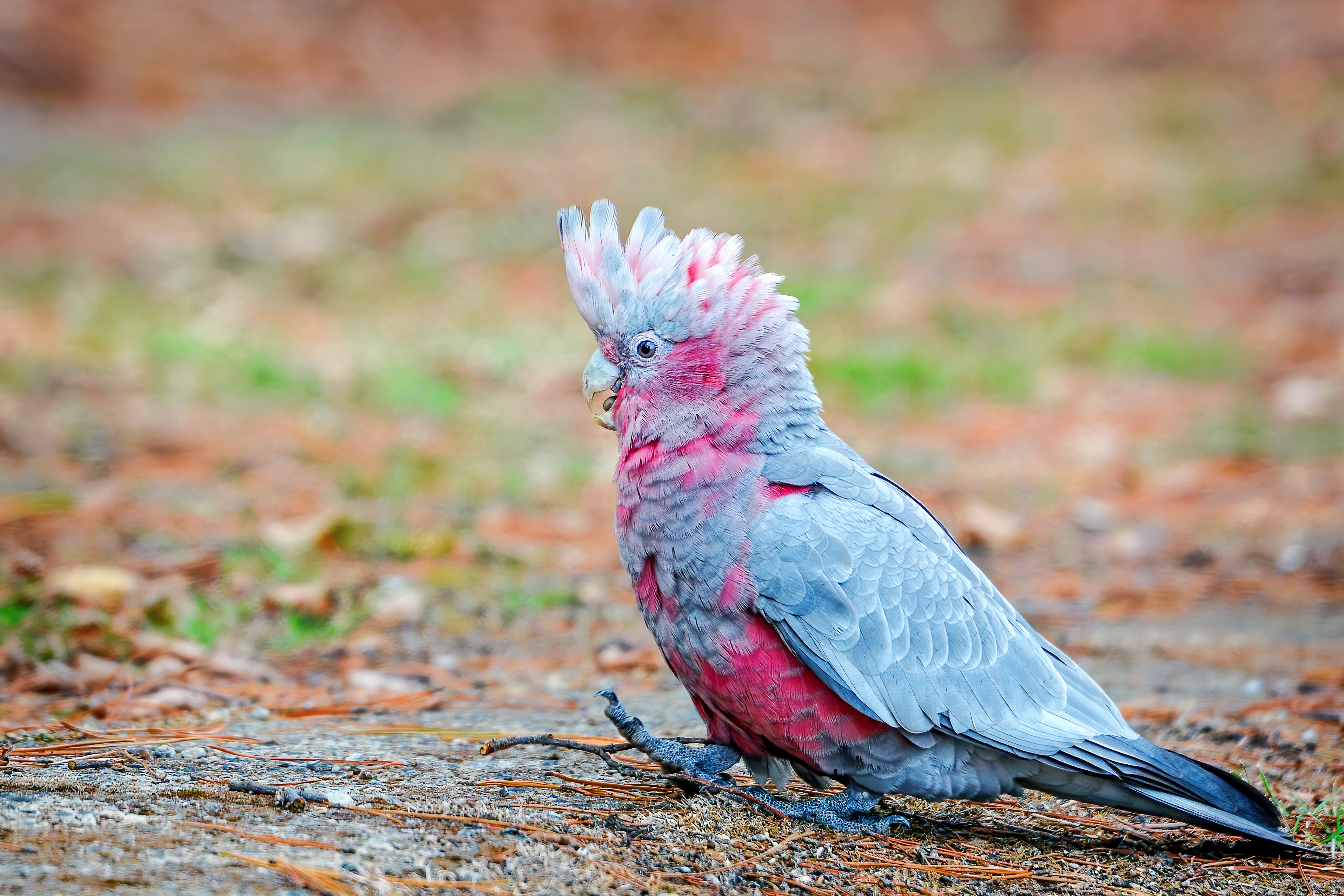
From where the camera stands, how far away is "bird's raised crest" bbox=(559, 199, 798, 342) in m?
3.12

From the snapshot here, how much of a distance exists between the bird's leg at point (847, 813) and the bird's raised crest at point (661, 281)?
4.04 ft

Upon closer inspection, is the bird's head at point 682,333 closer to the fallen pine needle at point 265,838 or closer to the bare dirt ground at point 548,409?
the bare dirt ground at point 548,409

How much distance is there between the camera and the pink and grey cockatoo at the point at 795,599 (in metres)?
2.86

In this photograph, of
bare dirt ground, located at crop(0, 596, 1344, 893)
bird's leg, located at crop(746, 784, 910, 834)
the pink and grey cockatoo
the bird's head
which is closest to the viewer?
bare dirt ground, located at crop(0, 596, 1344, 893)

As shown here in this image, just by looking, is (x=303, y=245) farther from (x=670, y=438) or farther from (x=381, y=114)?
(x=670, y=438)

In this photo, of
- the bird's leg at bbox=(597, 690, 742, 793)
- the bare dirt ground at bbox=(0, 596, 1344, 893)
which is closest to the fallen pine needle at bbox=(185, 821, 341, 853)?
the bare dirt ground at bbox=(0, 596, 1344, 893)

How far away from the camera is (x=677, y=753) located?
314 cm

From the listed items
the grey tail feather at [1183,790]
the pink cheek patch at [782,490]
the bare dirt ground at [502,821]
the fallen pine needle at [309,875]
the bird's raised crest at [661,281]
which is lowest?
the fallen pine needle at [309,875]

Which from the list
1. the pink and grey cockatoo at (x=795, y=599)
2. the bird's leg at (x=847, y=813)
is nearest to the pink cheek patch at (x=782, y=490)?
the pink and grey cockatoo at (x=795, y=599)

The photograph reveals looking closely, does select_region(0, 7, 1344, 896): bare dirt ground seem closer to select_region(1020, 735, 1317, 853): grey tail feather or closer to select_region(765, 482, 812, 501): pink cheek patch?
select_region(1020, 735, 1317, 853): grey tail feather

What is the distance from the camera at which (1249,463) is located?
701 cm

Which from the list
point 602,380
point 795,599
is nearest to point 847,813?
point 795,599

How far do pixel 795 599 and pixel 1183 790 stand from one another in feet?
3.36

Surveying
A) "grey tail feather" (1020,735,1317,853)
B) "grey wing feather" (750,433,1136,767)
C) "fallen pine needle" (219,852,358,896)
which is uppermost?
"grey wing feather" (750,433,1136,767)
